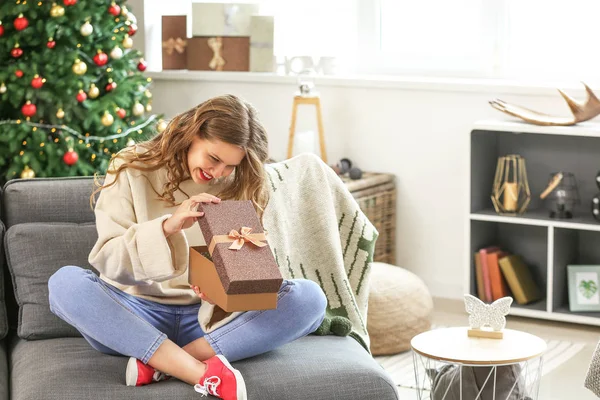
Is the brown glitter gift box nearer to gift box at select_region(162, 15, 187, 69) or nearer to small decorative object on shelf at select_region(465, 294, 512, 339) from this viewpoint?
small decorative object on shelf at select_region(465, 294, 512, 339)

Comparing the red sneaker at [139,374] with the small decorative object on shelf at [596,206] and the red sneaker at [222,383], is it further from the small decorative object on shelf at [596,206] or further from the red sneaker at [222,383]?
the small decorative object on shelf at [596,206]

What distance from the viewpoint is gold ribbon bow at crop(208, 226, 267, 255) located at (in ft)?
6.97

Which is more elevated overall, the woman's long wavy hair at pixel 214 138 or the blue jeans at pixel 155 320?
the woman's long wavy hair at pixel 214 138

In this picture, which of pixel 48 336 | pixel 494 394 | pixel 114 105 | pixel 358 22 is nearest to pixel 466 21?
pixel 358 22

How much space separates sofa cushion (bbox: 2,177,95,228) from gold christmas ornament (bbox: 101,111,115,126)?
4.83 feet

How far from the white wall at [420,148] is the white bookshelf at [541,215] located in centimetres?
12

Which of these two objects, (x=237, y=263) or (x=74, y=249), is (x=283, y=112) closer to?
(x=74, y=249)

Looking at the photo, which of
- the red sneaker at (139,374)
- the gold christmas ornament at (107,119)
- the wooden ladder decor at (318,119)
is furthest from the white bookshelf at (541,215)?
the red sneaker at (139,374)

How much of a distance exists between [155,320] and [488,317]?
0.84 m

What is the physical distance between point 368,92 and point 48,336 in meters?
2.29

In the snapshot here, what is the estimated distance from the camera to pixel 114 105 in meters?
4.26

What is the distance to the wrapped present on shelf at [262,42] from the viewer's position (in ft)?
15.4

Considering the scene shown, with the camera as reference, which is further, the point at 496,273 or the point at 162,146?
the point at 496,273

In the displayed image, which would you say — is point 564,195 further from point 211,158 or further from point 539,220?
point 211,158
